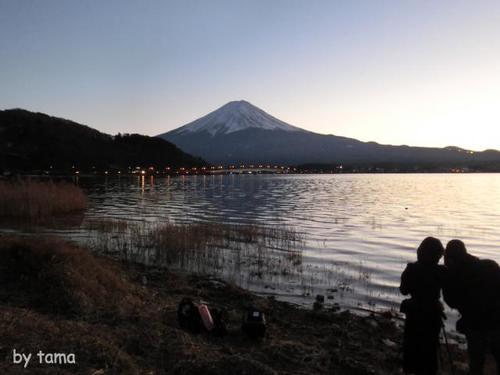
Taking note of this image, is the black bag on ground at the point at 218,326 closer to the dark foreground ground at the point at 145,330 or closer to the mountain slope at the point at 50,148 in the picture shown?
the dark foreground ground at the point at 145,330

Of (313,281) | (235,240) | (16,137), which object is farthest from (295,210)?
(16,137)

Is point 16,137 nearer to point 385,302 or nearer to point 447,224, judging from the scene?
point 447,224

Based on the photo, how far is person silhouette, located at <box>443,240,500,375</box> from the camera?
5863mm

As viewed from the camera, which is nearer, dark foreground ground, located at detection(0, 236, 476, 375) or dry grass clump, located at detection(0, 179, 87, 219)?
dark foreground ground, located at detection(0, 236, 476, 375)

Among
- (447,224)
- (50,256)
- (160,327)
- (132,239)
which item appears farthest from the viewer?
(447,224)

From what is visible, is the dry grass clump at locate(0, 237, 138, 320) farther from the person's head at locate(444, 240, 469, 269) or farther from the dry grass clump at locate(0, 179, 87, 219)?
the dry grass clump at locate(0, 179, 87, 219)

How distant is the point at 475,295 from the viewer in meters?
5.94

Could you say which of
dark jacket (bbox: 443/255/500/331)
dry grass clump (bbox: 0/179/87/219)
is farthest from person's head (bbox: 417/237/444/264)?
dry grass clump (bbox: 0/179/87/219)

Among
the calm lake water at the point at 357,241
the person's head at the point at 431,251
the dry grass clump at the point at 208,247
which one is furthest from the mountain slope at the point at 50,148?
the person's head at the point at 431,251

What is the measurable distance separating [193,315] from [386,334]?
4.58 meters

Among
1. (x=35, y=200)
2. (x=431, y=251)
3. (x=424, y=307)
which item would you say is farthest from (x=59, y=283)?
(x=35, y=200)

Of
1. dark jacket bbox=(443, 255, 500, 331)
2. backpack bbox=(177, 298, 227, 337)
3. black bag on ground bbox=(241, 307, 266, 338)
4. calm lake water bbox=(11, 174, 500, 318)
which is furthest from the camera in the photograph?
calm lake water bbox=(11, 174, 500, 318)

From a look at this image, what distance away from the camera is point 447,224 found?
33000mm

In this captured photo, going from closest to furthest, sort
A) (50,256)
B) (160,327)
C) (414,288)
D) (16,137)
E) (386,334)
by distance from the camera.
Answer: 1. (414,288)
2. (160,327)
3. (386,334)
4. (50,256)
5. (16,137)
